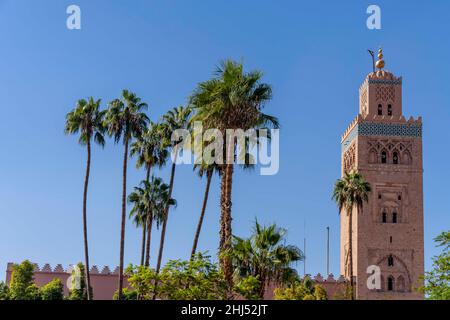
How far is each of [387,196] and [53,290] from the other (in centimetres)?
2930

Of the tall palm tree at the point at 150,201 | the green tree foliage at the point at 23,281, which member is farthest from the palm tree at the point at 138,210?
the green tree foliage at the point at 23,281

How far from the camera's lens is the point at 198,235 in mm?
42844

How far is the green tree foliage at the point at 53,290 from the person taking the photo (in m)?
60.8

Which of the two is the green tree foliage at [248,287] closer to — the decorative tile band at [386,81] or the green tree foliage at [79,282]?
the green tree foliage at [79,282]

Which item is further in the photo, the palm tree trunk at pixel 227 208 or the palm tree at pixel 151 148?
the palm tree at pixel 151 148

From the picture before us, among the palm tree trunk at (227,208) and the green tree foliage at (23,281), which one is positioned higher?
the palm tree trunk at (227,208)

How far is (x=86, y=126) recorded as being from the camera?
48875 mm

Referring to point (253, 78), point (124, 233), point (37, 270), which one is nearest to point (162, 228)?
point (124, 233)

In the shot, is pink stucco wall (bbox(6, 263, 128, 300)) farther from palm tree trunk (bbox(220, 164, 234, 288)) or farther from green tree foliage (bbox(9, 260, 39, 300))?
palm tree trunk (bbox(220, 164, 234, 288))

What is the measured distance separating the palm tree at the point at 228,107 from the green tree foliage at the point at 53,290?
111 feet

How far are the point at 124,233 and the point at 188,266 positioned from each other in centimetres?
1709

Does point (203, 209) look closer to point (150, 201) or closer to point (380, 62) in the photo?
point (150, 201)
